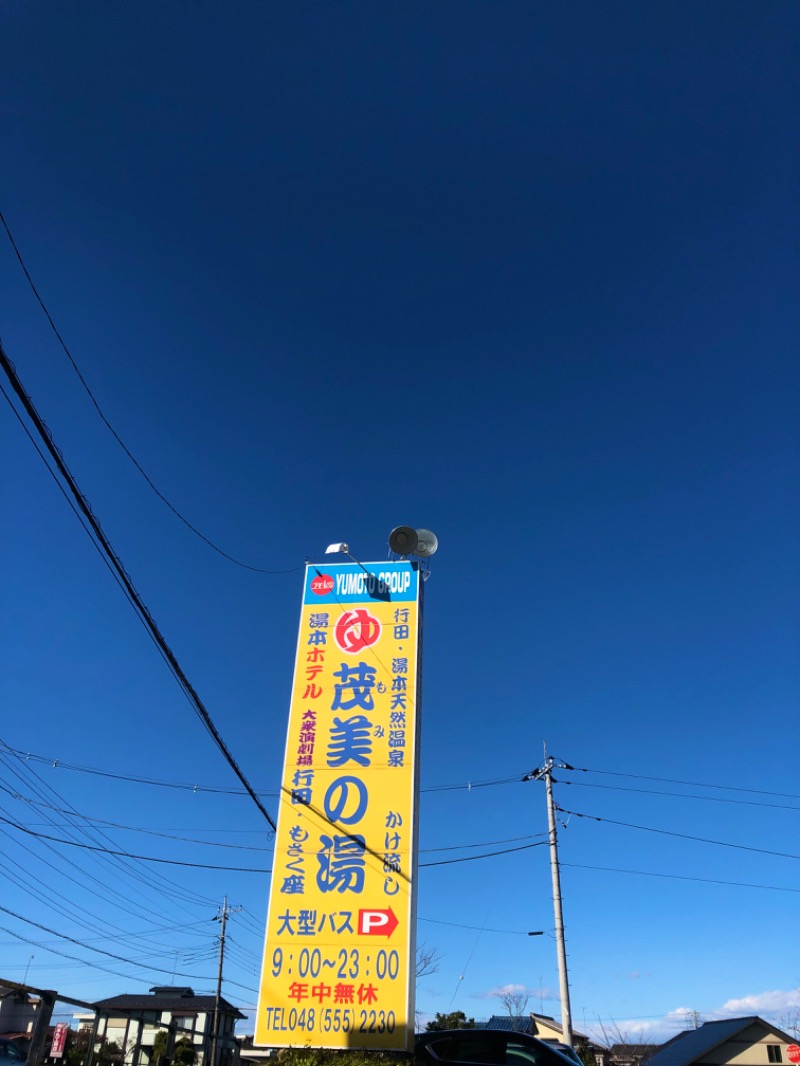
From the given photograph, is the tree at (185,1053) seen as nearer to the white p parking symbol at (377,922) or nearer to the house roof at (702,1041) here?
the house roof at (702,1041)

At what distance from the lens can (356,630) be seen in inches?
468

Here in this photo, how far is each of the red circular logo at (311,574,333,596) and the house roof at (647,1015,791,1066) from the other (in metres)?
20.6

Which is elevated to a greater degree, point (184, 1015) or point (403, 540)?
point (403, 540)

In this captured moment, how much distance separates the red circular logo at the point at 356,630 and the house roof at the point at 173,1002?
1248 inches

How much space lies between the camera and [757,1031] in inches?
917

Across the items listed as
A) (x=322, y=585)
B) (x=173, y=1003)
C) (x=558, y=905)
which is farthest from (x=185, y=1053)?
(x=322, y=585)

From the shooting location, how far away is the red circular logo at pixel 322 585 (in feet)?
41.0

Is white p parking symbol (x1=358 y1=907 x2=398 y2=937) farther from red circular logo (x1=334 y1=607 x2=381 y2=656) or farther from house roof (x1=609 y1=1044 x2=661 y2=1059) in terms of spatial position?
house roof (x1=609 y1=1044 x2=661 y2=1059)

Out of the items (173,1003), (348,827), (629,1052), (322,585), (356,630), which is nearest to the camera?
(348,827)

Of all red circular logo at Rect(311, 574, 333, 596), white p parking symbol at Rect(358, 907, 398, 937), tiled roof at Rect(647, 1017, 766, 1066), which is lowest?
tiled roof at Rect(647, 1017, 766, 1066)

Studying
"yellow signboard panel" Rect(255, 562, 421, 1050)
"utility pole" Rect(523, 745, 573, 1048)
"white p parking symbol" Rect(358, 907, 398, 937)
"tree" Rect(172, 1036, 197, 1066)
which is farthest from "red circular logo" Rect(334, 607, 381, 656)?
"tree" Rect(172, 1036, 197, 1066)

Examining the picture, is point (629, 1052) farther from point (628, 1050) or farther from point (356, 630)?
point (356, 630)

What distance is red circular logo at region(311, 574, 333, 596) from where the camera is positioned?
12.5m

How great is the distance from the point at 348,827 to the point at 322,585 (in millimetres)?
3978
